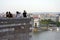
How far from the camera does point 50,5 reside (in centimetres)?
212

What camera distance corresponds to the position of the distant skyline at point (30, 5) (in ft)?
6.39

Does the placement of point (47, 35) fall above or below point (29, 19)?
below

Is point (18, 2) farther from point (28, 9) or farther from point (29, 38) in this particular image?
point (29, 38)

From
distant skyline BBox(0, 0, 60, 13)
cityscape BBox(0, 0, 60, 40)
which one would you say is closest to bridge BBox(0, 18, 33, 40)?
cityscape BBox(0, 0, 60, 40)

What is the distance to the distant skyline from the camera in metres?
1.95

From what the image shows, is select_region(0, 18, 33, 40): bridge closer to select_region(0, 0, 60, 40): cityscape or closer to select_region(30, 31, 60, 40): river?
select_region(0, 0, 60, 40): cityscape

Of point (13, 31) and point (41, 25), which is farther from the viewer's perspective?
point (41, 25)

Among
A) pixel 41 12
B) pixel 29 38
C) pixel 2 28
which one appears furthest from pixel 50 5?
pixel 2 28

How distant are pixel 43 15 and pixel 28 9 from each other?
1.09 feet

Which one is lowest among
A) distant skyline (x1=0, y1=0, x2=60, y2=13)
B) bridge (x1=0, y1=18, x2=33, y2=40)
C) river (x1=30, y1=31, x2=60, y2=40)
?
river (x1=30, y1=31, x2=60, y2=40)

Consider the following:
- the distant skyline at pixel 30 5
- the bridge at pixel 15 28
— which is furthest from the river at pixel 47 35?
the distant skyline at pixel 30 5

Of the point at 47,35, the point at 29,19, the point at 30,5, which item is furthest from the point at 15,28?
the point at 47,35

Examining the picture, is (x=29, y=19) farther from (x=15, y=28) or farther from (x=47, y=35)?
(x=47, y=35)

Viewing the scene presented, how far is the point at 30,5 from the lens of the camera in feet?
6.68
